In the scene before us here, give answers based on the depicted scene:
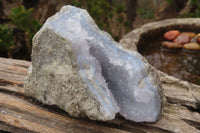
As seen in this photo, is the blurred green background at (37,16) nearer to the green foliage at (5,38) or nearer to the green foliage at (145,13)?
the green foliage at (5,38)

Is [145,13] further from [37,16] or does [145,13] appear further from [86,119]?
[86,119]

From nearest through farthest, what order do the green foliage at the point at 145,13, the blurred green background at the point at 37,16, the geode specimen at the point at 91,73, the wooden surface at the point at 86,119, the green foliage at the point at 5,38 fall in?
the geode specimen at the point at 91,73, the wooden surface at the point at 86,119, the blurred green background at the point at 37,16, the green foliage at the point at 5,38, the green foliage at the point at 145,13

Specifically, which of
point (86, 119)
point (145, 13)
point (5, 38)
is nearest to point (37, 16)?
point (5, 38)

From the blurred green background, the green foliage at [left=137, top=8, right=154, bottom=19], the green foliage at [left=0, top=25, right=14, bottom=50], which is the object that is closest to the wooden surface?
the blurred green background

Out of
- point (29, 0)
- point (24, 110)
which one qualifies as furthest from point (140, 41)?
point (29, 0)

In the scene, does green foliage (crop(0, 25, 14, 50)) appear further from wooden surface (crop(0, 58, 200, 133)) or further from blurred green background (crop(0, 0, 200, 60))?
wooden surface (crop(0, 58, 200, 133))

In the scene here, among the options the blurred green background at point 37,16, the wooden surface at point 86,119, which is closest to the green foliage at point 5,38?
the blurred green background at point 37,16

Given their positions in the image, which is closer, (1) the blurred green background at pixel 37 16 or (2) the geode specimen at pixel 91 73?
(2) the geode specimen at pixel 91 73
